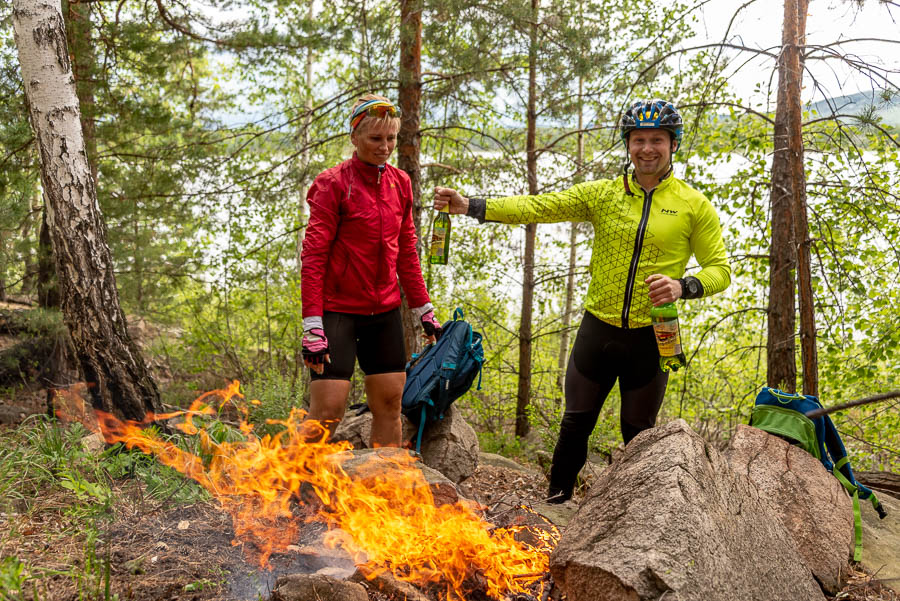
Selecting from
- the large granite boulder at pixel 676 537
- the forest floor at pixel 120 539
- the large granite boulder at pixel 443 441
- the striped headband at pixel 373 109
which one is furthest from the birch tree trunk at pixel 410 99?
the large granite boulder at pixel 676 537

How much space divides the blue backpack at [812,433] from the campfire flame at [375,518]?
1.83 metres

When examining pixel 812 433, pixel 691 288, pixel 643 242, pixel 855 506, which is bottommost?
pixel 855 506

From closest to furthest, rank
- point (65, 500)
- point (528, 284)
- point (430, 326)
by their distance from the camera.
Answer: point (65, 500)
point (430, 326)
point (528, 284)

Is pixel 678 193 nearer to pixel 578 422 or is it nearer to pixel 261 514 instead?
pixel 578 422

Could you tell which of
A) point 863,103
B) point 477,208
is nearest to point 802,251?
point 863,103

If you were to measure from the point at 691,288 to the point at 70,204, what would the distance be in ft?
A: 14.4

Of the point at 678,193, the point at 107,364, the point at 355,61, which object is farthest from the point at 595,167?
the point at 355,61

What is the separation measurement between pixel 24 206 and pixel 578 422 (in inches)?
250

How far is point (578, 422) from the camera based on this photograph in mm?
3832

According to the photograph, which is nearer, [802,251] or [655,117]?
[655,117]

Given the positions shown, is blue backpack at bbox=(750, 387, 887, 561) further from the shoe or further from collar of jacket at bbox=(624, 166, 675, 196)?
collar of jacket at bbox=(624, 166, 675, 196)

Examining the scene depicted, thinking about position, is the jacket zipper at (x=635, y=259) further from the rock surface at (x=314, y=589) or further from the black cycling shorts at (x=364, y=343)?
the rock surface at (x=314, y=589)

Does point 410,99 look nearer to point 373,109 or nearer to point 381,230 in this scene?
point 373,109

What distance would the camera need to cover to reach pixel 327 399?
3553mm
